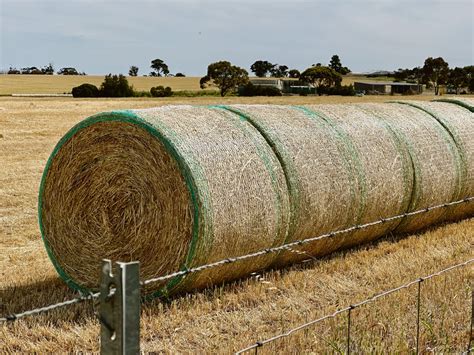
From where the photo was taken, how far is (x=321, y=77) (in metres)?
80.1

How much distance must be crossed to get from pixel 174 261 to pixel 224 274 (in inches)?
22.0

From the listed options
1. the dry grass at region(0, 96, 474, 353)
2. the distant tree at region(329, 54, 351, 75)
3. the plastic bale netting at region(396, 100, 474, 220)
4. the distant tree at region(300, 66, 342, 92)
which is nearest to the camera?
the dry grass at region(0, 96, 474, 353)

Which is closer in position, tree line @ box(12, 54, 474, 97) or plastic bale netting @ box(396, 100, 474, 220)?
plastic bale netting @ box(396, 100, 474, 220)

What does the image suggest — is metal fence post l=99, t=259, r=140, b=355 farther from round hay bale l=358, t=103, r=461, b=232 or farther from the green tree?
the green tree

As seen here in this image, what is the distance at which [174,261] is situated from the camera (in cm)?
620

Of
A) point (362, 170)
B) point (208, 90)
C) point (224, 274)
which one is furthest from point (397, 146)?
point (208, 90)

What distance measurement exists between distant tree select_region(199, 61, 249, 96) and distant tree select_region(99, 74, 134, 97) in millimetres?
15209

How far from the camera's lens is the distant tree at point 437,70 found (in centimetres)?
9412

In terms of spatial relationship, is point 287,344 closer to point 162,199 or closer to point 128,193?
point 162,199

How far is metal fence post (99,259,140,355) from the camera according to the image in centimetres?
277

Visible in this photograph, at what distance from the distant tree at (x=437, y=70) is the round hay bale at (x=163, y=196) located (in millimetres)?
91332

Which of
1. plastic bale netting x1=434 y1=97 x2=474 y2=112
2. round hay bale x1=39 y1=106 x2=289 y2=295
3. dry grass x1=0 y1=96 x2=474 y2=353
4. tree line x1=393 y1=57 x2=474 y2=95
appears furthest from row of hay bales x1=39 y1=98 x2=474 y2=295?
tree line x1=393 y1=57 x2=474 y2=95

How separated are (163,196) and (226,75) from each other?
68094mm

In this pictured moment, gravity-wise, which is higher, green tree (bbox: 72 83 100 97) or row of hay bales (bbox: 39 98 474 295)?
row of hay bales (bbox: 39 98 474 295)
